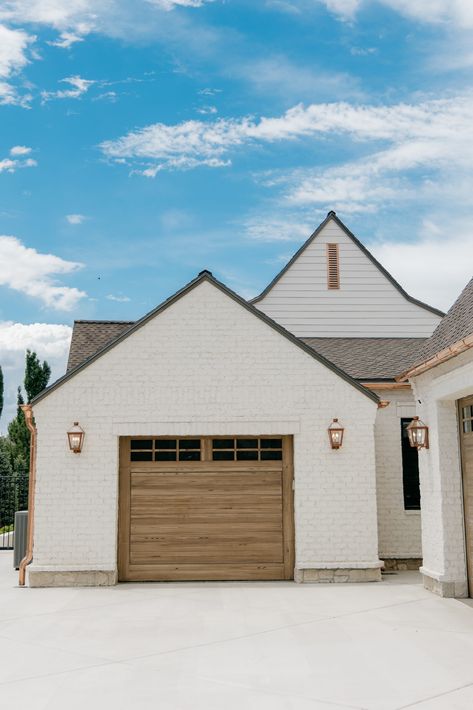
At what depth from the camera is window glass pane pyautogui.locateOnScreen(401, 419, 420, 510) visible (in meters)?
14.2

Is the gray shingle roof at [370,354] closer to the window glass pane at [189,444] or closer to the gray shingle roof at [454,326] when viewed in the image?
the gray shingle roof at [454,326]

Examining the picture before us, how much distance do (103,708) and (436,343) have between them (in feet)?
24.8

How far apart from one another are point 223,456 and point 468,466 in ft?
13.4

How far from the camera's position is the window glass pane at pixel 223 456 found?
12.4m

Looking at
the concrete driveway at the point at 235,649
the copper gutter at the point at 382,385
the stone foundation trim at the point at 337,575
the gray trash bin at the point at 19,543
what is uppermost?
the copper gutter at the point at 382,385

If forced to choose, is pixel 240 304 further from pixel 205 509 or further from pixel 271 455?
A: pixel 205 509

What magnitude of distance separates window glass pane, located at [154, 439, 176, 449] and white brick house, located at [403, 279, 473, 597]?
4.18 m

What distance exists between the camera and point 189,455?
12.5 m

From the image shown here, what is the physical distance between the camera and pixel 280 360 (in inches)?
488

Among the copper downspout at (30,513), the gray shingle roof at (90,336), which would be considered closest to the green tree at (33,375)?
the gray shingle roof at (90,336)

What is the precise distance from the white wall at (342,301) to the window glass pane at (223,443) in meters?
6.00

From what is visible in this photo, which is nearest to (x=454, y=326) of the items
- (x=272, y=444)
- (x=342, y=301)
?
(x=272, y=444)

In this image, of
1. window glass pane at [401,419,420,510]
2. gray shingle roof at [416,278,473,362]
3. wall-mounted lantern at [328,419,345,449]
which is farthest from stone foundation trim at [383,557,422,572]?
gray shingle roof at [416,278,473,362]

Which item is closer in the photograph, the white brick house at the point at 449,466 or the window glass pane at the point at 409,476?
the white brick house at the point at 449,466
